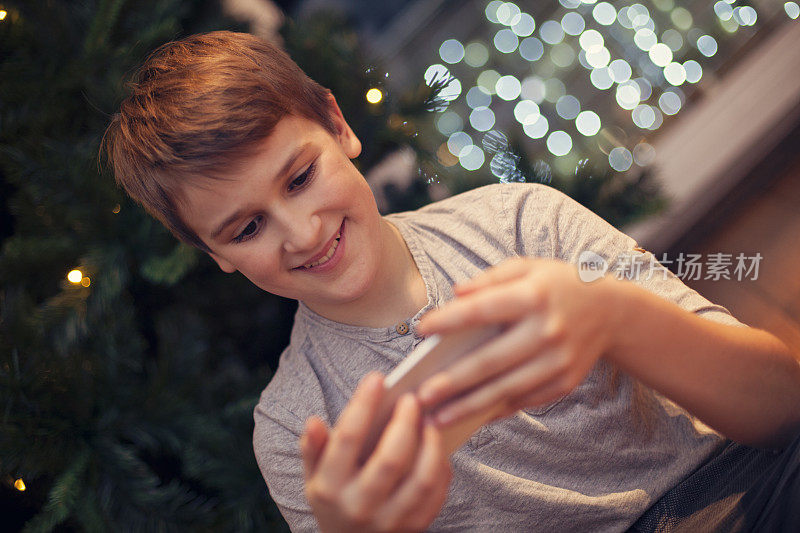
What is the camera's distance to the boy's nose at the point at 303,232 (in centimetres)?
63

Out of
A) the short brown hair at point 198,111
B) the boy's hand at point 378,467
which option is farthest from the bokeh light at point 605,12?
the boy's hand at point 378,467

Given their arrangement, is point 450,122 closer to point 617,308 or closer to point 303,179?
A: point 303,179

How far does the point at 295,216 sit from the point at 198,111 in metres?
0.17

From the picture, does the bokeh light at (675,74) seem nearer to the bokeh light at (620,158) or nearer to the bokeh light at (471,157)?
the bokeh light at (620,158)

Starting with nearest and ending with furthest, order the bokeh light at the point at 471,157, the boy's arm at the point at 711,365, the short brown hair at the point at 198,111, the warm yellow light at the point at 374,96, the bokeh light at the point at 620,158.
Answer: the boy's arm at the point at 711,365 → the short brown hair at the point at 198,111 → the warm yellow light at the point at 374,96 → the bokeh light at the point at 471,157 → the bokeh light at the point at 620,158

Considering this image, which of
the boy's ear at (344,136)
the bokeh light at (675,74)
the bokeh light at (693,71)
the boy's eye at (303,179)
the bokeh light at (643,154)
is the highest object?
the bokeh light at (693,71)

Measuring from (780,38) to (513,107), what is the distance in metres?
0.75

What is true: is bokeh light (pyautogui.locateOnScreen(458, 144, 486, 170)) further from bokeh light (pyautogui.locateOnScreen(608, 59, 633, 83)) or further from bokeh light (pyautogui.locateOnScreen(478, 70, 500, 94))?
bokeh light (pyautogui.locateOnScreen(608, 59, 633, 83))

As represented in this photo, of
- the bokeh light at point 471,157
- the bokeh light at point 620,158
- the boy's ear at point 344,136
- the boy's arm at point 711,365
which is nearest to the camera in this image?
the boy's arm at point 711,365

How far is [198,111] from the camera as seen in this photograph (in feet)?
2.09

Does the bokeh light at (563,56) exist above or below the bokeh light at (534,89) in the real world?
above

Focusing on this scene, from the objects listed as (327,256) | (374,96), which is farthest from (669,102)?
(327,256)

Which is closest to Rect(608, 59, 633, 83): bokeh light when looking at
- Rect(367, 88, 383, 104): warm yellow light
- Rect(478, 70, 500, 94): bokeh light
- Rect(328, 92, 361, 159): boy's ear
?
Rect(478, 70, 500, 94): bokeh light

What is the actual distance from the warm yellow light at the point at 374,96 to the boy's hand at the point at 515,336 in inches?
24.8
